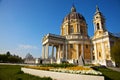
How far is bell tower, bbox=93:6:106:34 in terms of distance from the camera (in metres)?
47.1

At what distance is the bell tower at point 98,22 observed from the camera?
47.1m

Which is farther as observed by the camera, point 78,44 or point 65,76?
point 78,44

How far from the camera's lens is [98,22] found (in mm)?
48281

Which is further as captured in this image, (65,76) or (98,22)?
(98,22)

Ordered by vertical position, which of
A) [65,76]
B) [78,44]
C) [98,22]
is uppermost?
[98,22]

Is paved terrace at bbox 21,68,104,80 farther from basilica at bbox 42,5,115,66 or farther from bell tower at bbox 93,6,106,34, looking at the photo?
bell tower at bbox 93,6,106,34

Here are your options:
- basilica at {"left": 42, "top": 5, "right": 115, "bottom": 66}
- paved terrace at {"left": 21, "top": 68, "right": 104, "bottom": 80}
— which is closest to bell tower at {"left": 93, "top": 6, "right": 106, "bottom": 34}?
basilica at {"left": 42, "top": 5, "right": 115, "bottom": 66}

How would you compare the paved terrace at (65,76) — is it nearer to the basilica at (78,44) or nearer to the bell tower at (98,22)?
the basilica at (78,44)

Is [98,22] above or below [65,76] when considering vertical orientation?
above

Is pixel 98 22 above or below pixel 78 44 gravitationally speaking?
above

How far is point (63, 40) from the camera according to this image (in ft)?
161

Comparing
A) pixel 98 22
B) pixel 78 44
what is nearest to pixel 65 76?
pixel 78 44

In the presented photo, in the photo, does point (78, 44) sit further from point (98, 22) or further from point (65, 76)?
point (65, 76)

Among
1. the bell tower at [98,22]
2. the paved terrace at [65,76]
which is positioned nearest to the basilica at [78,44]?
the bell tower at [98,22]
